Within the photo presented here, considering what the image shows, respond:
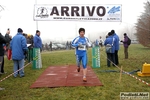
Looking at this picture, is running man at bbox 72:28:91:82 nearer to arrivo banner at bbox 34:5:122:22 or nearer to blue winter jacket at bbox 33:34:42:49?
blue winter jacket at bbox 33:34:42:49

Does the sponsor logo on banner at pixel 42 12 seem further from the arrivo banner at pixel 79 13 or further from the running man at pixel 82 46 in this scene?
the running man at pixel 82 46

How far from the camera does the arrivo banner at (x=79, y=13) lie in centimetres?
1188

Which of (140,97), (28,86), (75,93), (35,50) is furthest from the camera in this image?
(35,50)

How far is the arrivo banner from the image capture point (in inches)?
468

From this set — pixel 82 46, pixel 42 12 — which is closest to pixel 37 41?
pixel 42 12

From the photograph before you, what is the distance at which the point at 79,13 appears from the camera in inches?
472

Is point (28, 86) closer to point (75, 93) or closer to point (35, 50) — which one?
point (75, 93)

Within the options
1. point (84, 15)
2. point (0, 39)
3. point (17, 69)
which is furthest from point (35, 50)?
point (84, 15)

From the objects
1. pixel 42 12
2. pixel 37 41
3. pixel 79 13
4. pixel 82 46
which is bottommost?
pixel 82 46

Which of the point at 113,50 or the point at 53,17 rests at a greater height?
the point at 53,17

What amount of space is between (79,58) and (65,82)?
966 millimetres

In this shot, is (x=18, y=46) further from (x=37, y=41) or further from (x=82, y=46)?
(x=37, y=41)

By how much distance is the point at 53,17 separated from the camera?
1219 centimetres

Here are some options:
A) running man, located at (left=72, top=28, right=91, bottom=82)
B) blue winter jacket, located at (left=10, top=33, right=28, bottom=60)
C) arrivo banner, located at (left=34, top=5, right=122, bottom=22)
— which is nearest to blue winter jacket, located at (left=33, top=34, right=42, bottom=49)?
arrivo banner, located at (left=34, top=5, right=122, bottom=22)
